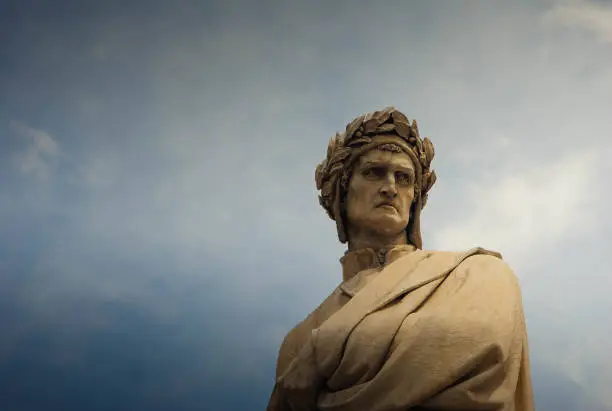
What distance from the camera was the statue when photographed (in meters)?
3.94

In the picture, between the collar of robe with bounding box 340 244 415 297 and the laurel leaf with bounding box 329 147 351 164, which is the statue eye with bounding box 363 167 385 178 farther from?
the collar of robe with bounding box 340 244 415 297

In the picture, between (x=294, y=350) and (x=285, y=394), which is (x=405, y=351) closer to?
(x=285, y=394)

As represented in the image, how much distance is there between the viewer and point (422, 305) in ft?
14.5

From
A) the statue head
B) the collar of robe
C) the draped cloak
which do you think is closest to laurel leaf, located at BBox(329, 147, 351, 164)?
the statue head

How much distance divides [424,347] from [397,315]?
0.34 m

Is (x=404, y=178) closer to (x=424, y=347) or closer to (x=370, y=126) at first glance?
(x=370, y=126)

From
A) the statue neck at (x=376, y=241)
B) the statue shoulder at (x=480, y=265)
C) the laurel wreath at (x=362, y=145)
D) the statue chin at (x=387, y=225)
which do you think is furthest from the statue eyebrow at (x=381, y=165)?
the statue shoulder at (x=480, y=265)

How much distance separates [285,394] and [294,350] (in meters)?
0.73

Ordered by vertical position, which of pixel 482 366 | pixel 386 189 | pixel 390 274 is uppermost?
pixel 386 189

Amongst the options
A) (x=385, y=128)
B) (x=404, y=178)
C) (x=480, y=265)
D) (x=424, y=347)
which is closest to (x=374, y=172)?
(x=404, y=178)

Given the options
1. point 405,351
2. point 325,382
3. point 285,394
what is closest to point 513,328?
point 405,351

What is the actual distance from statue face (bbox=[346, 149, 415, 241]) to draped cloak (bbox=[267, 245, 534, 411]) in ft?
2.06

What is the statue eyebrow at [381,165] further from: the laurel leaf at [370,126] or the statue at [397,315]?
the laurel leaf at [370,126]

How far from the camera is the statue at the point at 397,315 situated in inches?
155
